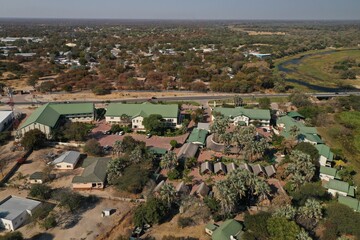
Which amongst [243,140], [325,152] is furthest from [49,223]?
[325,152]

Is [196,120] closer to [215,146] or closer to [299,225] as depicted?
[215,146]

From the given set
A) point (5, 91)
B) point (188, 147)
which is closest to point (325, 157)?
point (188, 147)

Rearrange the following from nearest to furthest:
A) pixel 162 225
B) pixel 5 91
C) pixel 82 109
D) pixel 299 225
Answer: pixel 299 225 < pixel 162 225 < pixel 82 109 < pixel 5 91

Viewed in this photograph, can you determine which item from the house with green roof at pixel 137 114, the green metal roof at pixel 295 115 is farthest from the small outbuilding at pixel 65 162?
the green metal roof at pixel 295 115

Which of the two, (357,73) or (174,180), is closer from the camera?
(174,180)

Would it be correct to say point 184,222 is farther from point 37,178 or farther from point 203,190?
point 37,178

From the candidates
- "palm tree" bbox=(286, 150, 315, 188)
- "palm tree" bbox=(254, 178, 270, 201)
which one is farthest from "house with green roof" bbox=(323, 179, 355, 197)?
"palm tree" bbox=(254, 178, 270, 201)

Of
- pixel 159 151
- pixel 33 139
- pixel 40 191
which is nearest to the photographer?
pixel 40 191
